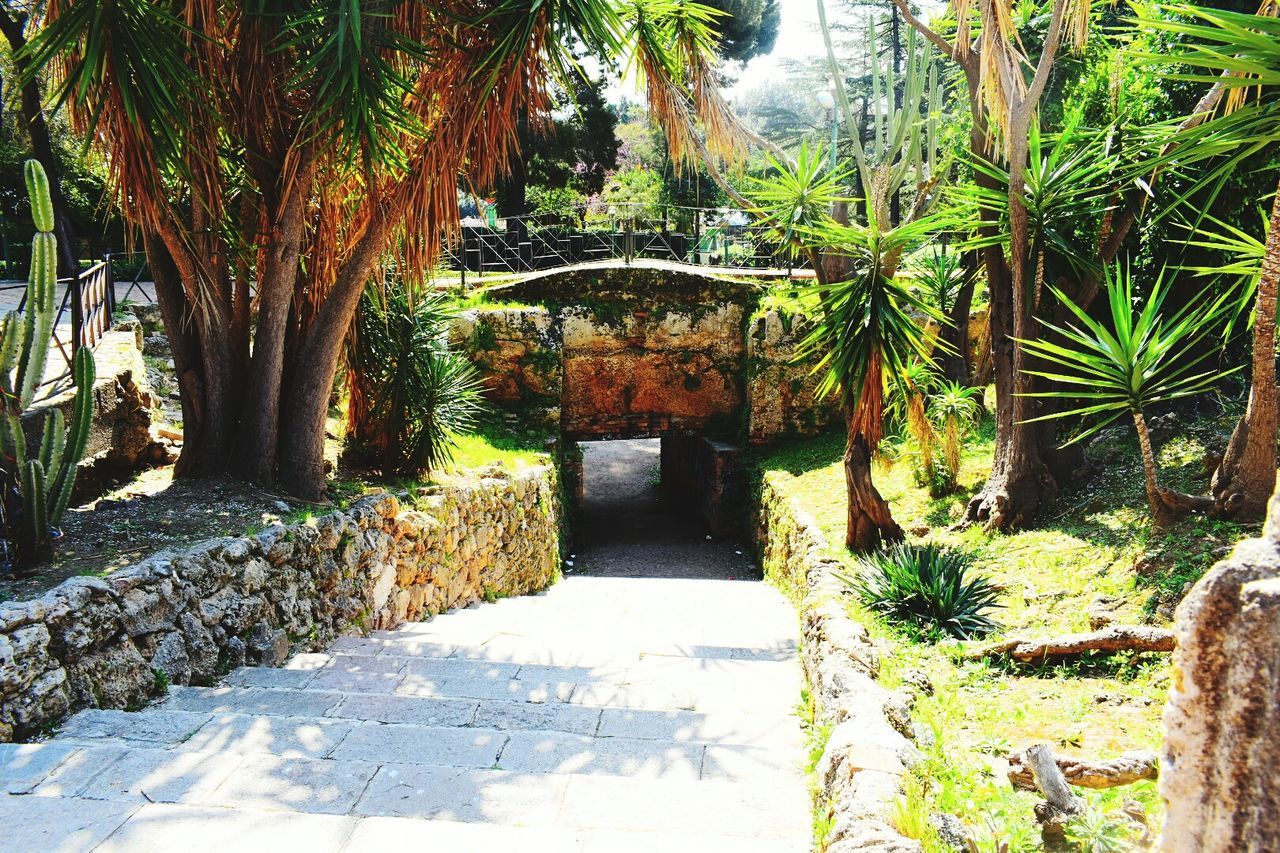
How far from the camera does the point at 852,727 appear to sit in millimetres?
3025

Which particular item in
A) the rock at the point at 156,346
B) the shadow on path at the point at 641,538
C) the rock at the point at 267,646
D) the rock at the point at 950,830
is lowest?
the shadow on path at the point at 641,538

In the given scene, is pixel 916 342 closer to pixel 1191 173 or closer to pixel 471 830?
pixel 1191 173

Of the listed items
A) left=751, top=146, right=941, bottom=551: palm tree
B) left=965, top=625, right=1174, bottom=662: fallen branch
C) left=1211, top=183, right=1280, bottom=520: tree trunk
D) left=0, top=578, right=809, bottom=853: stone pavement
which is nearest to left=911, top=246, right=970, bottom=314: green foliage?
left=751, top=146, right=941, bottom=551: palm tree

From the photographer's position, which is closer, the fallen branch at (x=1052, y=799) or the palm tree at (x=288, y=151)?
the fallen branch at (x=1052, y=799)

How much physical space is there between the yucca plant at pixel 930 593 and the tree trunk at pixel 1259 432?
4.52 ft

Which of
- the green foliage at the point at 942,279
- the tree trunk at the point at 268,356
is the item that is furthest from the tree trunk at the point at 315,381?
the green foliage at the point at 942,279

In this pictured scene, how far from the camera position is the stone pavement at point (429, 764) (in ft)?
7.89

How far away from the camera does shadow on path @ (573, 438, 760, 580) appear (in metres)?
11.1

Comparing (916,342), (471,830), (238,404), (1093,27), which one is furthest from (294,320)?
(1093,27)

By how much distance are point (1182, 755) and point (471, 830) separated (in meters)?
1.75

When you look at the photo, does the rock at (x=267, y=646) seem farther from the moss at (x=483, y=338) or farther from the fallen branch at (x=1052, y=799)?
the moss at (x=483, y=338)

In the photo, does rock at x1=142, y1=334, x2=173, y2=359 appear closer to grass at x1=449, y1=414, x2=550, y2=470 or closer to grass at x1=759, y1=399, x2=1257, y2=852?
grass at x1=449, y1=414, x2=550, y2=470

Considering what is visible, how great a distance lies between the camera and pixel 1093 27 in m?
8.34

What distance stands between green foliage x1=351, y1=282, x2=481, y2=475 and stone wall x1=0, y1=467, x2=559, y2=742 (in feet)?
1.45
